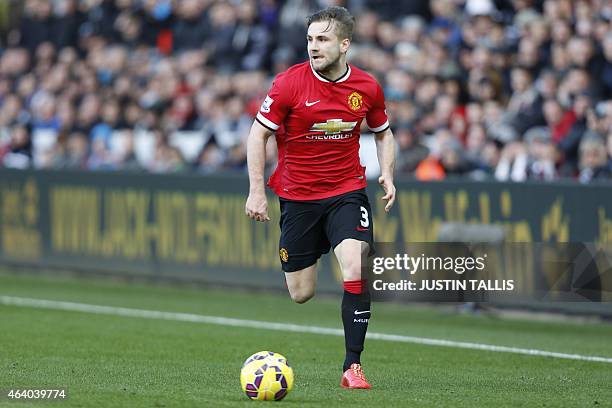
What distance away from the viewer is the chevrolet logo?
8.98 m

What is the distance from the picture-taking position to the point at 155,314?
48.9 feet

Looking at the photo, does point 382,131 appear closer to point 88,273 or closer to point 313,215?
point 313,215

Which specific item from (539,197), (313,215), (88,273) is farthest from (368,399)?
(88,273)

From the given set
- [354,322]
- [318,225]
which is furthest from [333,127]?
A: [354,322]

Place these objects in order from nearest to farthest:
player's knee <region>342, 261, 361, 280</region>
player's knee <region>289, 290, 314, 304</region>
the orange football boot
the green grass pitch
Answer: the green grass pitch
the orange football boot
player's knee <region>342, 261, 361, 280</region>
player's knee <region>289, 290, 314, 304</region>

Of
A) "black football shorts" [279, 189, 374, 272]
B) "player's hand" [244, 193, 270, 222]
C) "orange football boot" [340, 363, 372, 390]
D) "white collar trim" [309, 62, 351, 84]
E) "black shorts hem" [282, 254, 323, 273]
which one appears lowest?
"orange football boot" [340, 363, 372, 390]

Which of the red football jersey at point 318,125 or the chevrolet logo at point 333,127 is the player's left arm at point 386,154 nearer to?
the red football jersey at point 318,125

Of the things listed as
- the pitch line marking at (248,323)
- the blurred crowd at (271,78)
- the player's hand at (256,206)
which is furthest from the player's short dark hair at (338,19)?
the blurred crowd at (271,78)

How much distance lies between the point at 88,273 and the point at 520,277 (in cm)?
842

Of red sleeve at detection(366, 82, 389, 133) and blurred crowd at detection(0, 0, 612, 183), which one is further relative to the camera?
blurred crowd at detection(0, 0, 612, 183)

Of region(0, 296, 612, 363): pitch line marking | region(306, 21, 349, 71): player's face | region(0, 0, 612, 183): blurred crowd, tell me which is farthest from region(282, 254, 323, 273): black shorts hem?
region(0, 0, 612, 183): blurred crowd

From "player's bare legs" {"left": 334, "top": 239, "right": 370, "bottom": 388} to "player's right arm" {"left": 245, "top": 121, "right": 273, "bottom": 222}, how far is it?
0.59 metres

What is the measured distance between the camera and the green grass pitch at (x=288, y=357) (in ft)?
27.1

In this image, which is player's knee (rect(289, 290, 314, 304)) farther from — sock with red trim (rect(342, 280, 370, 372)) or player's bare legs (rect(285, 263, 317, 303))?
sock with red trim (rect(342, 280, 370, 372))
